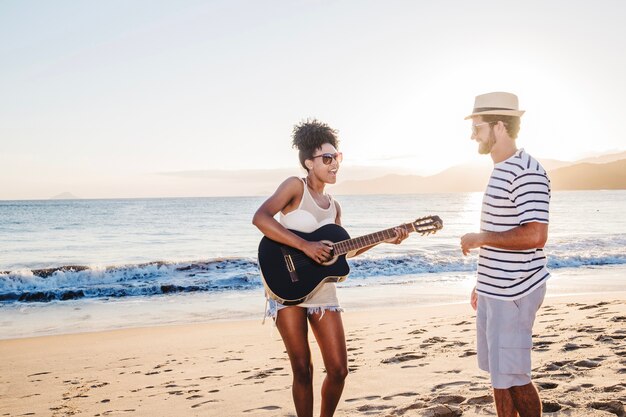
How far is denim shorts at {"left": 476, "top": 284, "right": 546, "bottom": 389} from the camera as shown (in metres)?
2.94

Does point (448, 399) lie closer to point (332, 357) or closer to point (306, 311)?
point (332, 357)

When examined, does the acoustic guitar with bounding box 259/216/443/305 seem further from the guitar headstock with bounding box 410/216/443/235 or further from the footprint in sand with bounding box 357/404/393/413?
the footprint in sand with bounding box 357/404/393/413

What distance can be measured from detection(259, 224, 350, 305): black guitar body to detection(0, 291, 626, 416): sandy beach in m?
0.33

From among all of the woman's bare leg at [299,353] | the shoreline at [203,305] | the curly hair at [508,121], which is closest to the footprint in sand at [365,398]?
the woman's bare leg at [299,353]

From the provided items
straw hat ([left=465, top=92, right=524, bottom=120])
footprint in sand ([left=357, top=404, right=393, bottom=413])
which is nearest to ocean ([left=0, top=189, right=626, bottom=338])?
footprint in sand ([left=357, top=404, right=393, bottom=413])

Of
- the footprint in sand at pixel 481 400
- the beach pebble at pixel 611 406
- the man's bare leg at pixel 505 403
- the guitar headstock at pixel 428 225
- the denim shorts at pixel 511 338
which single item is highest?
the guitar headstock at pixel 428 225

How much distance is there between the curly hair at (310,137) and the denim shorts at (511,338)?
1.44 metres

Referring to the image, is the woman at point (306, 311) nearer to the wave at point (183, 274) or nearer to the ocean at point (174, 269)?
the ocean at point (174, 269)

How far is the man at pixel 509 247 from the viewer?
9.37ft

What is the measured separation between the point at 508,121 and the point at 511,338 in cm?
113

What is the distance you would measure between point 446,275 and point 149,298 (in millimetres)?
7963

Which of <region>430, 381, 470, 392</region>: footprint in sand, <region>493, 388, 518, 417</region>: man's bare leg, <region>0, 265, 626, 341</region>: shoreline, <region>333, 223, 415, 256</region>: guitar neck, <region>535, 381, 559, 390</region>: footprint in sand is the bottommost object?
<region>0, 265, 626, 341</region>: shoreline

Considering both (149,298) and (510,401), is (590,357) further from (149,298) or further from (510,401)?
(149,298)

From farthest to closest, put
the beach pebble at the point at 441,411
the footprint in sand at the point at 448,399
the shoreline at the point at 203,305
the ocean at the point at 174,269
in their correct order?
the ocean at the point at 174,269 → the shoreline at the point at 203,305 → the footprint in sand at the point at 448,399 → the beach pebble at the point at 441,411
